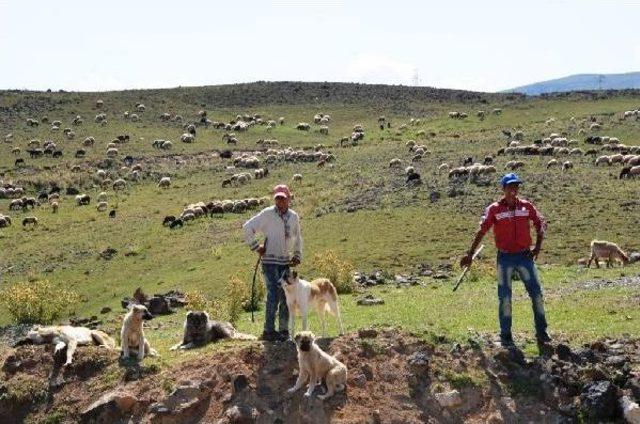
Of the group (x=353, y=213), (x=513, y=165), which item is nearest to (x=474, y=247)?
(x=353, y=213)

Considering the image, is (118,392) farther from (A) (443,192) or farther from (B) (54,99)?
(B) (54,99)

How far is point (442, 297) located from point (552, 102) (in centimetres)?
7379

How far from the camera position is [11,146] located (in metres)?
75.2

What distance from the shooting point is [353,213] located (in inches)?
1596

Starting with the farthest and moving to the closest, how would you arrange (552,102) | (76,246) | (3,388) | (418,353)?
(552,102), (76,246), (3,388), (418,353)

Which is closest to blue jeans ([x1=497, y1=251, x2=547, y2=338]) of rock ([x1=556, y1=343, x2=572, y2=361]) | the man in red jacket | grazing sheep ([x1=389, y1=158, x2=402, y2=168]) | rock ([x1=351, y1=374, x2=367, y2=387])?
the man in red jacket

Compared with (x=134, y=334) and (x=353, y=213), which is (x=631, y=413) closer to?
(x=134, y=334)

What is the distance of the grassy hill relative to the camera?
22638mm

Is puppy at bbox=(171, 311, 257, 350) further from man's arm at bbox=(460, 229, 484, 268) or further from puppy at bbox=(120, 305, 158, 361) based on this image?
man's arm at bbox=(460, 229, 484, 268)

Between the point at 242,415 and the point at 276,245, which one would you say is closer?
the point at 242,415

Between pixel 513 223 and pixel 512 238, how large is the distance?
0.82ft

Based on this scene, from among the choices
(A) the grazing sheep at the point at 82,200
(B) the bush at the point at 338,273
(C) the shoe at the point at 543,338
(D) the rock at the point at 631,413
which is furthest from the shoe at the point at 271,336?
(A) the grazing sheep at the point at 82,200

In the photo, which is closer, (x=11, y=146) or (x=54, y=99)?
(x=11, y=146)

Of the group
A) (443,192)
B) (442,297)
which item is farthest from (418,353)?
(443,192)
